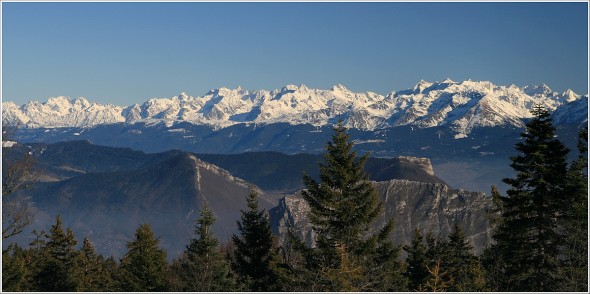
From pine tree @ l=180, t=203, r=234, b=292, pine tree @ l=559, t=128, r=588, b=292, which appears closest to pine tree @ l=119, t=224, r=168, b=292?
pine tree @ l=180, t=203, r=234, b=292

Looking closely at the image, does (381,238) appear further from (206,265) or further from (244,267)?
(244,267)

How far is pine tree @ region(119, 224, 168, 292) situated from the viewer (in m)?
55.8

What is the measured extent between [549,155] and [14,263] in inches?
1343

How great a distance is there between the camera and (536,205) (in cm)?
4616

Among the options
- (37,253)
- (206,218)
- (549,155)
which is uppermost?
(549,155)

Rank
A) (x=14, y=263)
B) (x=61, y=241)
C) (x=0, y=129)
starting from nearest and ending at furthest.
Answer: (x=0, y=129), (x=14, y=263), (x=61, y=241)

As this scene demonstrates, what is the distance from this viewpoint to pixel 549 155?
4672 centimetres

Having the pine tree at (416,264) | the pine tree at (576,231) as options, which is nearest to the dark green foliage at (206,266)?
the pine tree at (416,264)

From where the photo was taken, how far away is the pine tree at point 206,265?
46875 mm

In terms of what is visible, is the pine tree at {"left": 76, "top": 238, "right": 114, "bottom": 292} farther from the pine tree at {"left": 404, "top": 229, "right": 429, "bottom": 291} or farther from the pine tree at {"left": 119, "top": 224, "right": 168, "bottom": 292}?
the pine tree at {"left": 404, "top": 229, "right": 429, "bottom": 291}

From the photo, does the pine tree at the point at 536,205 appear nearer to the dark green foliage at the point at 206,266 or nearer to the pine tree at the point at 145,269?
the dark green foliage at the point at 206,266

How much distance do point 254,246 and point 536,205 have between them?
61.2 feet

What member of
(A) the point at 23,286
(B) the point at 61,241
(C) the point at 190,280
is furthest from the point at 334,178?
(B) the point at 61,241

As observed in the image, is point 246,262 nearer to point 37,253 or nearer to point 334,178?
point 334,178
